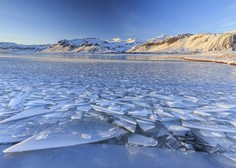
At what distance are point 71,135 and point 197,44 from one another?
114 meters

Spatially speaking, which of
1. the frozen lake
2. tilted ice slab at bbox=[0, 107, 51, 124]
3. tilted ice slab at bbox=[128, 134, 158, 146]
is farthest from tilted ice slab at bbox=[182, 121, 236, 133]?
tilted ice slab at bbox=[0, 107, 51, 124]

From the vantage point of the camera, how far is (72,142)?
6.28 ft

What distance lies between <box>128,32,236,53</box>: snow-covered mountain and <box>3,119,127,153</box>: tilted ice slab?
87413 millimetres

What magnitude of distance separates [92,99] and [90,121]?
1148 mm

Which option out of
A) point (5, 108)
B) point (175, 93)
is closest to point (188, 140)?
point (175, 93)

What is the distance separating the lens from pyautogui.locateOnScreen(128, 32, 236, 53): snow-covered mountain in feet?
288

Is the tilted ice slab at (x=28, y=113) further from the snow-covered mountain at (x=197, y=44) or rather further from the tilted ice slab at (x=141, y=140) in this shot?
the snow-covered mountain at (x=197, y=44)

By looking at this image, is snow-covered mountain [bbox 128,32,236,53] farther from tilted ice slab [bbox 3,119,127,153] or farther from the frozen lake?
tilted ice slab [bbox 3,119,127,153]

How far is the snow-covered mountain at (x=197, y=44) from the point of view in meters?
87.8

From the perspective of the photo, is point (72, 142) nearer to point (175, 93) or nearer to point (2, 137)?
point (2, 137)

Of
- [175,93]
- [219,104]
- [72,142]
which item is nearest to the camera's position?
[72,142]

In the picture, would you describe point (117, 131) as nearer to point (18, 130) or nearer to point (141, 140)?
point (141, 140)

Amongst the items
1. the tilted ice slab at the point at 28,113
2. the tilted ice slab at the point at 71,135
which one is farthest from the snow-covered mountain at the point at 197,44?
the tilted ice slab at the point at 71,135

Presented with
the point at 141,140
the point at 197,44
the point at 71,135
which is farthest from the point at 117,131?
the point at 197,44
